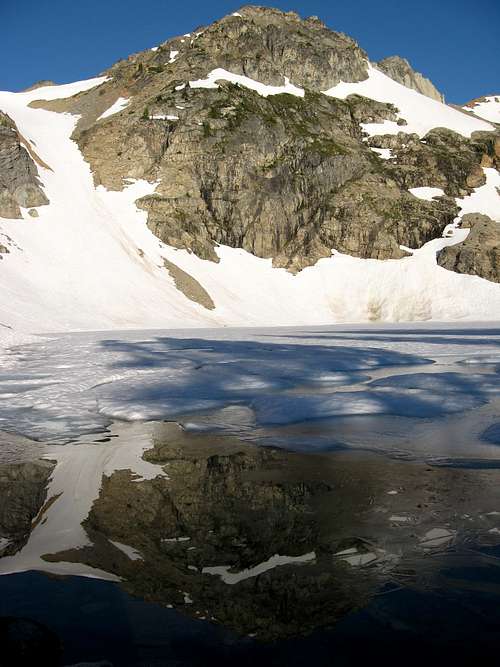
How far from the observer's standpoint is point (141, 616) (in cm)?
307

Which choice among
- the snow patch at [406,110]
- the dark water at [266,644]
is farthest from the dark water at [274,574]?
the snow patch at [406,110]

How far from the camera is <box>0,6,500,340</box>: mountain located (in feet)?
186

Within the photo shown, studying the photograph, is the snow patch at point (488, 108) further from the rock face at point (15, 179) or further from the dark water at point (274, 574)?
the dark water at point (274, 574)

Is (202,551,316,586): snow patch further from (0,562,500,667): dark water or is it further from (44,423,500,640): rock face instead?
(0,562,500,667): dark water

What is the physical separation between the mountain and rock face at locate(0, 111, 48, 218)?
8.1 inches

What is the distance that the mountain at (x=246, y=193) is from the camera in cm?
5675

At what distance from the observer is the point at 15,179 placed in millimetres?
58312

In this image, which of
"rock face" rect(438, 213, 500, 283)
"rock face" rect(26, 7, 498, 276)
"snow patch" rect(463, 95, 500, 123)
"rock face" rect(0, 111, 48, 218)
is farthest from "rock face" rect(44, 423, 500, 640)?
"snow patch" rect(463, 95, 500, 123)

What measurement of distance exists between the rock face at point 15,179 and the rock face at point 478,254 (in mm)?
52827

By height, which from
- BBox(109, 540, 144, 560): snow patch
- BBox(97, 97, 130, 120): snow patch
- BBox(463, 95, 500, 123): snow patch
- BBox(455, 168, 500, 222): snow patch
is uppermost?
BBox(463, 95, 500, 123): snow patch

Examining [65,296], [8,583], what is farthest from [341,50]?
[8,583]

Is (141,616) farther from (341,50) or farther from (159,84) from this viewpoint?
(341,50)

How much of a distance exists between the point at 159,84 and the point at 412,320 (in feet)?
188

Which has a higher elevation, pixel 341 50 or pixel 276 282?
pixel 341 50
